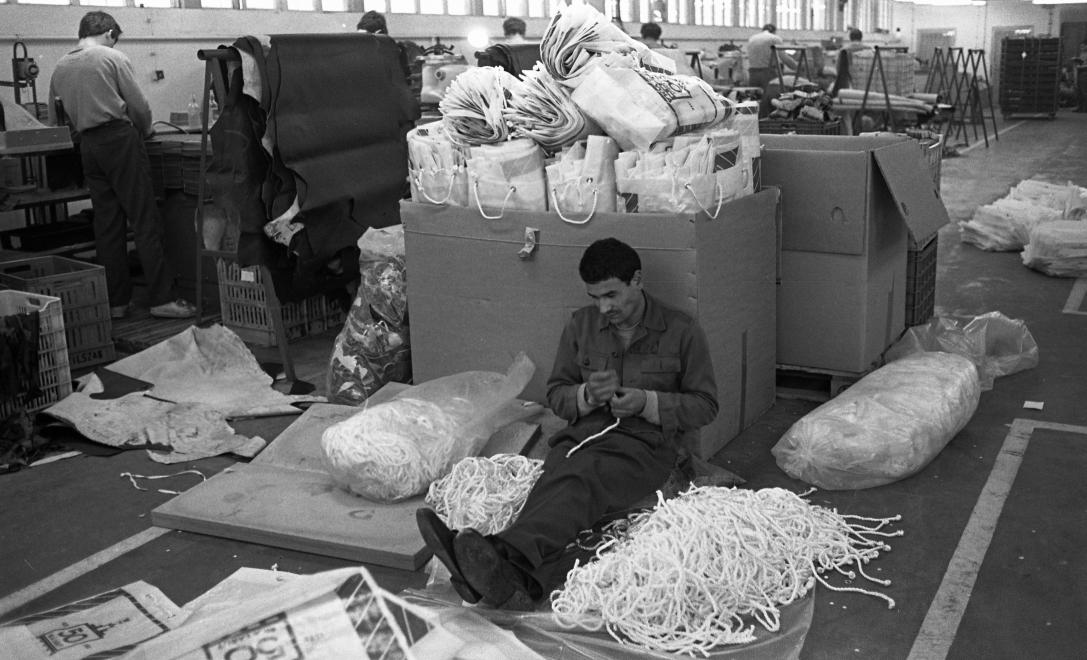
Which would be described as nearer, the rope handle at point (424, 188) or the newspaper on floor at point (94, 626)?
the newspaper on floor at point (94, 626)

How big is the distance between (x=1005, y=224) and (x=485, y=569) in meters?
5.70

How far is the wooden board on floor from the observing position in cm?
310

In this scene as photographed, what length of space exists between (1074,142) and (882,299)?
11.9 m

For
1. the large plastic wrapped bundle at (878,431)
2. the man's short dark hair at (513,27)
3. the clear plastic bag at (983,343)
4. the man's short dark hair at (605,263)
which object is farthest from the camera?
the man's short dark hair at (513,27)

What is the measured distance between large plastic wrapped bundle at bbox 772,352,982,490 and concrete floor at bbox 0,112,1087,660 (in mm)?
60

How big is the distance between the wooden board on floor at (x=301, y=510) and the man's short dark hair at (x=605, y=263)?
776mm

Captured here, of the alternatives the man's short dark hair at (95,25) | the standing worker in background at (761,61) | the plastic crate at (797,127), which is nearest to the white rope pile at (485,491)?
the man's short dark hair at (95,25)

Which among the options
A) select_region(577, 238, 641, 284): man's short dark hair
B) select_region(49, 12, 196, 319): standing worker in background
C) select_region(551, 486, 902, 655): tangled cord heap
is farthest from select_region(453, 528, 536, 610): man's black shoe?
select_region(49, 12, 196, 319): standing worker in background

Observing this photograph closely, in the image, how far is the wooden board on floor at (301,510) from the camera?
310 centimetres

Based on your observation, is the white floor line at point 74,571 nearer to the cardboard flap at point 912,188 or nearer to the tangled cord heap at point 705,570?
the tangled cord heap at point 705,570

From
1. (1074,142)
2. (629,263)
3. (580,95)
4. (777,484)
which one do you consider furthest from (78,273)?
(1074,142)

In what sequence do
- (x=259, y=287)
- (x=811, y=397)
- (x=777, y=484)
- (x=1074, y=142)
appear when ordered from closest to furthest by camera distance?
(x=777, y=484) < (x=811, y=397) < (x=259, y=287) < (x=1074, y=142)

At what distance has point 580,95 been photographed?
362 cm

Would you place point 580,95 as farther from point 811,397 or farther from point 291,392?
point 291,392
